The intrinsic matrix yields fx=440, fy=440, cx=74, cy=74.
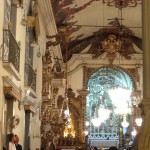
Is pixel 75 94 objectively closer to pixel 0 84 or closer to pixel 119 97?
pixel 119 97

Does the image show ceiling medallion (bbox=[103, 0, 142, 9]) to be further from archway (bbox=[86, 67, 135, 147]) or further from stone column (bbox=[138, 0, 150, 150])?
stone column (bbox=[138, 0, 150, 150])

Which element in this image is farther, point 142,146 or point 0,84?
point 0,84

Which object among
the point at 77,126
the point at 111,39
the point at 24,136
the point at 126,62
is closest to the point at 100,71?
the point at 126,62

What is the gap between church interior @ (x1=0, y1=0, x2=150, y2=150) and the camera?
9.60 meters

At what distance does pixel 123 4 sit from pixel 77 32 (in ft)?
13.5

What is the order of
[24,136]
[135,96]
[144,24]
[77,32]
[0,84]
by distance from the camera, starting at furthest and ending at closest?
[135,96] → [77,32] → [24,136] → [0,84] → [144,24]

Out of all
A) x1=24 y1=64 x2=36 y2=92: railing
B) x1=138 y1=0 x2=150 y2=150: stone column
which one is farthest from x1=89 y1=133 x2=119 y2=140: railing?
x1=138 y1=0 x2=150 y2=150: stone column

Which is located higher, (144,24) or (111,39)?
(111,39)

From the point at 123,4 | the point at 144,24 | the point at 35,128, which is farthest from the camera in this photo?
the point at 123,4

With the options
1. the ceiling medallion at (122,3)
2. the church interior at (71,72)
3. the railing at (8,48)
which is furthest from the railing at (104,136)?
the railing at (8,48)

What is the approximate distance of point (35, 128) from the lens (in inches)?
567

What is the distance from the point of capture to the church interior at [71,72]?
9.60 meters

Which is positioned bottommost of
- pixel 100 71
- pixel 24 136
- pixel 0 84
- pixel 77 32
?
pixel 24 136

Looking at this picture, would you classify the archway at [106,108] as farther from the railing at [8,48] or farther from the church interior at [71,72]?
the railing at [8,48]
